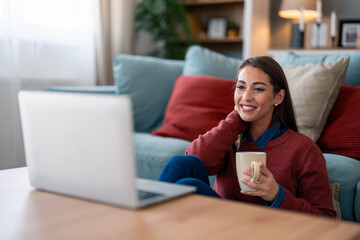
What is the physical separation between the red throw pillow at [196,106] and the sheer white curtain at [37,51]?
3.22ft

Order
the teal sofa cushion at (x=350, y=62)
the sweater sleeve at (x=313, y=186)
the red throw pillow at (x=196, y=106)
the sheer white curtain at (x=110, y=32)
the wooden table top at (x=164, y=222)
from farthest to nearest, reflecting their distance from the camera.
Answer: the sheer white curtain at (x=110, y=32) < the red throw pillow at (x=196, y=106) < the teal sofa cushion at (x=350, y=62) < the sweater sleeve at (x=313, y=186) < the wooden table top at (x=164, y=222)

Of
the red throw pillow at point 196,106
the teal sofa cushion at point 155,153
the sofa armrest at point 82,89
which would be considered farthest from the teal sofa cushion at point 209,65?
the teal sofa cushion at point 155,153

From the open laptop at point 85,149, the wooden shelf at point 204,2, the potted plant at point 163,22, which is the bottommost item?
the open laptop at point 85,149

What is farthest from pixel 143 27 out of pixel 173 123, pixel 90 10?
pixel 173 123

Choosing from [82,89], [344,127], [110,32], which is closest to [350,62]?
A: [344,127]

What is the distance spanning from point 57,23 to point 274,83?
2.18 m

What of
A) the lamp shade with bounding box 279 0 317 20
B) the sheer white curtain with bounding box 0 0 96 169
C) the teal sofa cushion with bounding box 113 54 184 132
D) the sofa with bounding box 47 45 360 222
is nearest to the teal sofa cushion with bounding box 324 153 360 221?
the sofa with bounding box 47 45 360 222

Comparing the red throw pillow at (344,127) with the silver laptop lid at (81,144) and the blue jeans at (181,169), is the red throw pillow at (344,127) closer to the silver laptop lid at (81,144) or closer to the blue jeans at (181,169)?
the blue jeans at (181,169)

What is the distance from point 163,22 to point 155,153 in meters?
2.13

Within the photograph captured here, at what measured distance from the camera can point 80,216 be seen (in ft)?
2.51

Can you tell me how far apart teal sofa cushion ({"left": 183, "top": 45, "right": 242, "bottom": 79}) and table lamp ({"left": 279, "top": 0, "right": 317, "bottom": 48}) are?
133cm

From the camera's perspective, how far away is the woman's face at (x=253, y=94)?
4.38ft

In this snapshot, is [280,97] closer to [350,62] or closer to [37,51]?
[350,62]

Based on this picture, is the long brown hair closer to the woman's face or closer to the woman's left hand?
the woman's face
